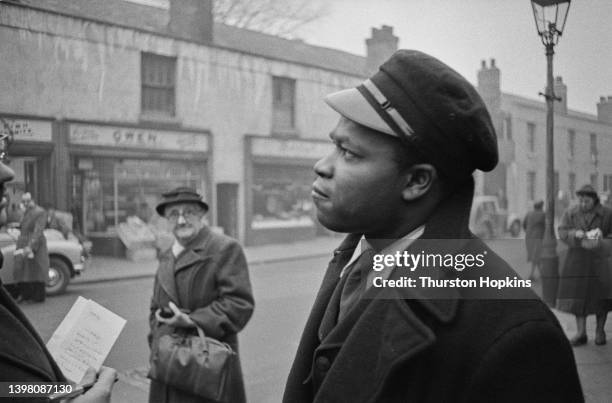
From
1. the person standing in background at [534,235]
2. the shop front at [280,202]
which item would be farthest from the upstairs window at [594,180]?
the shop front at [280,202]

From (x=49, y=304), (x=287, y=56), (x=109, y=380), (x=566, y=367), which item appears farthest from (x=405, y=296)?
(x=287, y=56)

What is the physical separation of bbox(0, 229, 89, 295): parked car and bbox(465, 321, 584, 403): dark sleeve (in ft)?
4.39

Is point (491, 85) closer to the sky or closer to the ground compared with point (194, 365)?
closer to the sky

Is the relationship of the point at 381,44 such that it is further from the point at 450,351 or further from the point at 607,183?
the point at 450,351

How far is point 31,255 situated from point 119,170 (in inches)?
60.7

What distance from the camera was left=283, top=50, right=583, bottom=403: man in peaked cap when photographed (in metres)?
0.91

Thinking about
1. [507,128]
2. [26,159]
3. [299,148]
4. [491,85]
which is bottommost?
[26,159]

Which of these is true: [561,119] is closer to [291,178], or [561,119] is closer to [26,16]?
[26,16]

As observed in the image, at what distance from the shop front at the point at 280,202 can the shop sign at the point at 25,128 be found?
7.97m

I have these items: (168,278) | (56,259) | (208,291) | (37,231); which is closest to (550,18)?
(37,231)

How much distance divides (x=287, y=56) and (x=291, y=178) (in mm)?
7938

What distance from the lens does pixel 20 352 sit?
1058 mm

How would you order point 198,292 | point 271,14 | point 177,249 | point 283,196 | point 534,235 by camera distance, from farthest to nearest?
1. point 283,196
2. point 177,249
3. point 198,292
4. point 271,14
5. point 534,235

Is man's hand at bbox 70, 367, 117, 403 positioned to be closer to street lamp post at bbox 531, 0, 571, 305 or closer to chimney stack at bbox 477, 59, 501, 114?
street lamp post at bbox 531, 0, 571, 305
